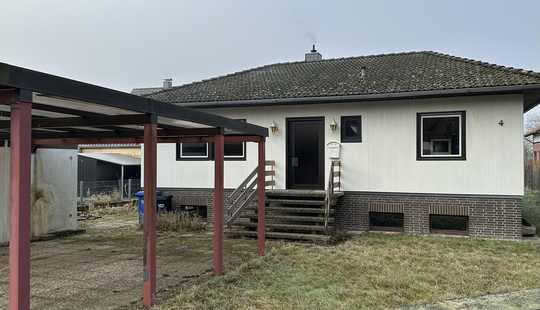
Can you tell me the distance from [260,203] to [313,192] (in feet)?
9.80

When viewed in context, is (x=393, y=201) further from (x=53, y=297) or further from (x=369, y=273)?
(x=53, y=297)

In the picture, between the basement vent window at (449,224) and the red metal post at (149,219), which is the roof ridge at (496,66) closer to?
the basement vent window at (449,224)

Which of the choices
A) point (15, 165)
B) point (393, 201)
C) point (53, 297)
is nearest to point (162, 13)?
point (393, 201)

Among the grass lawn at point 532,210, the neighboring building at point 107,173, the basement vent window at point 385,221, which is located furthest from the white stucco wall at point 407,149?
the neighboring building at point 107,173

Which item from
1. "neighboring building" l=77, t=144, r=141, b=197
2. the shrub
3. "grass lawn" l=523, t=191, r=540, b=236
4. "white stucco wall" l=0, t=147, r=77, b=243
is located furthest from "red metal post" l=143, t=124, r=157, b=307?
"neighboring building" l=77, t=144, r=141, b=197

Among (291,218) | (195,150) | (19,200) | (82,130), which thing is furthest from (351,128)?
(19,200)

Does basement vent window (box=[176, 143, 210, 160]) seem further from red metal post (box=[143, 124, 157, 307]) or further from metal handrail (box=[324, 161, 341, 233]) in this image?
red metal post (box=[143, 124, 157, 307])

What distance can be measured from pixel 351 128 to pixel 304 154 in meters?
1.52

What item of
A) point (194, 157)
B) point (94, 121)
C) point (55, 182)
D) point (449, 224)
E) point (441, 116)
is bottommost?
point (449, 224)

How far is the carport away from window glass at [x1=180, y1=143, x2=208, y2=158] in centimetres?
401

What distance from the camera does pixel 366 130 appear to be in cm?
1214

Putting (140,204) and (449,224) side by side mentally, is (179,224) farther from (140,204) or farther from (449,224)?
(449,224)

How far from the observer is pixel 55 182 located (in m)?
11.5

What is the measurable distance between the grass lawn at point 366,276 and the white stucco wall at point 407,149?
178 cm
